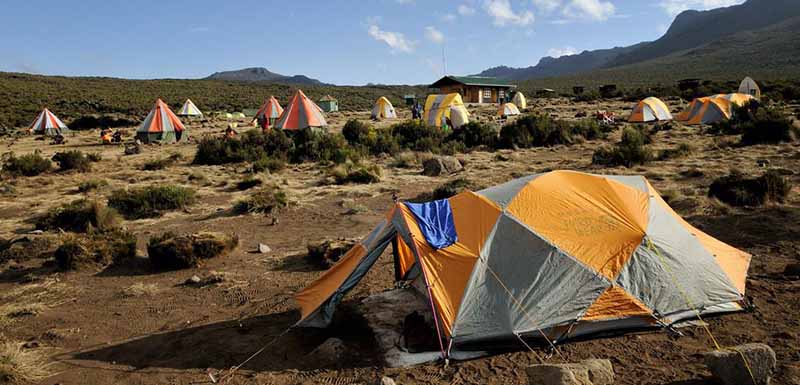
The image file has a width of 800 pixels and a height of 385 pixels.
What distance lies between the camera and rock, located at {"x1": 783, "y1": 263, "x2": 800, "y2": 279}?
248 inches

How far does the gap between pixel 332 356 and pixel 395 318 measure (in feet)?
3.30

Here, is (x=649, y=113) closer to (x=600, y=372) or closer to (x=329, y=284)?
(x=329, y=284)

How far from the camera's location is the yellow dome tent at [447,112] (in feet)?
92.3

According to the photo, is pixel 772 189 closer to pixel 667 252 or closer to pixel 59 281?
pixel 667 252

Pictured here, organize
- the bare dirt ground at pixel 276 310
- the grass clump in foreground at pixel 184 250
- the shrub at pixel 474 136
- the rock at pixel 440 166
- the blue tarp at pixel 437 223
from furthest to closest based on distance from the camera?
the shrub at pixel 474 136, the rock at pixel 440 166, the grass clump in foreground at pixel 184 250, the blue tarp at pixel 437 223, the bare dirt ground at pixel 276 310

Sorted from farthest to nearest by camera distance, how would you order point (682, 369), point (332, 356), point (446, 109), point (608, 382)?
point (446, 109) < point (332, 356) < point (682, 369) < point (608, 382)

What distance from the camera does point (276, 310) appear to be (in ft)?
21.4

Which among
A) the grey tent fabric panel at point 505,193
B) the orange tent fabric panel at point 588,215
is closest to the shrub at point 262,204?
the grey tent fabric panel at point 505,193

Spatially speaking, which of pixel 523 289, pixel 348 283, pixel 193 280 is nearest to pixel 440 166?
pixel 193 280

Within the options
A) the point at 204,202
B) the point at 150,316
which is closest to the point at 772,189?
the point at 150,316

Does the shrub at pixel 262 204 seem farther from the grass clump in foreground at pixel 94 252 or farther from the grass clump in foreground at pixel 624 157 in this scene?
the grass clump in foreground at pixel 624 157

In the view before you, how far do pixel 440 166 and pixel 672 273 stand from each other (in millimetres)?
10714

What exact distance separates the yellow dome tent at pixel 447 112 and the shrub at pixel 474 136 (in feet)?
15.4

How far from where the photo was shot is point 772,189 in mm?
9383
